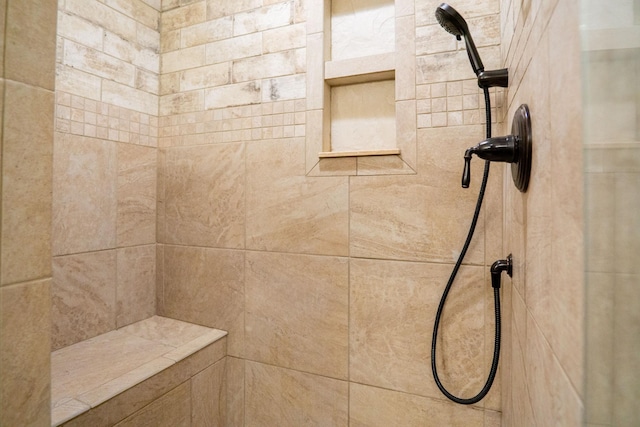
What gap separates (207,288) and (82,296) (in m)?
0.53

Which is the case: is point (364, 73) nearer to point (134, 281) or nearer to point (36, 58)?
point (36, 58)

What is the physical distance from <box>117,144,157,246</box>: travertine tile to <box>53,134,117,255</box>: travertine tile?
32 millimetres

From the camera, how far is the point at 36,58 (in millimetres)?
508

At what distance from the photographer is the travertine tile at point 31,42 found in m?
0.48

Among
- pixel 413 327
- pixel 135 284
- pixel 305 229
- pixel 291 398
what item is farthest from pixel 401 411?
pixel 135 284

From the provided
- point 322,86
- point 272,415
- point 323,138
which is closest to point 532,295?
point 323,138

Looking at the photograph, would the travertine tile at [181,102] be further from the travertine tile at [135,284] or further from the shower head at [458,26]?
the shower head at [458,26]

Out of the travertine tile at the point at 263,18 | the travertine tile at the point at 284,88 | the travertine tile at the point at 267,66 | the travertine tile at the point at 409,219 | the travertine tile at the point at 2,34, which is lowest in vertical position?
the travertine tile at the point at 409,219

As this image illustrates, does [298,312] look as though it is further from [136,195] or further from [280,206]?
[136,195]

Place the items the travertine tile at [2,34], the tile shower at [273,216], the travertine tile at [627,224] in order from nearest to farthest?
the travertine tile at [627,224], the travertine tile at [2,34], the tile shower at [273,216]

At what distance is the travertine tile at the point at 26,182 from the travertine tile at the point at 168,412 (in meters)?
0.83

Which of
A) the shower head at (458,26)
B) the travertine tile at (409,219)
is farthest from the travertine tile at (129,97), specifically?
the shower head at (458,26)

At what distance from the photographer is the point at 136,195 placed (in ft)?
5.16

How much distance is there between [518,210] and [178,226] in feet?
4.94
